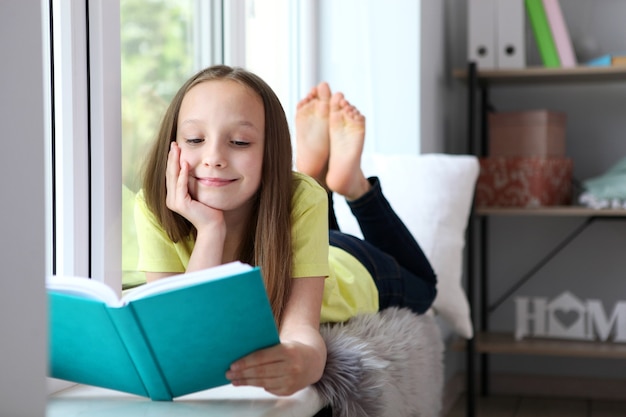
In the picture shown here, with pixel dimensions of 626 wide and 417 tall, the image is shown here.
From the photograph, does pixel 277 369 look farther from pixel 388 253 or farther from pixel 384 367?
pixel 388 253

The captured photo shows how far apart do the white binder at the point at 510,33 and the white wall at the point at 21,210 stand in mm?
2022

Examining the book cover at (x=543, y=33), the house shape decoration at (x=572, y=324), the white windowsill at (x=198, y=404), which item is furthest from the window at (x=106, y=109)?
the house shape decoration at (x=572, y=324)

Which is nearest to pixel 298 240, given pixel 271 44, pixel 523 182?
pixel 271 44

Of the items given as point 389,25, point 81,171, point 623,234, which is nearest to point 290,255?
point 81,171

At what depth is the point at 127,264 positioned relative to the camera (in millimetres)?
1400

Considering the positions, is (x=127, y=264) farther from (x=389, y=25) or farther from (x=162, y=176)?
(x=389, y=25)

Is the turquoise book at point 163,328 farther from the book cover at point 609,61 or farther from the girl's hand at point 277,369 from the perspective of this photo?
the book cover at point 609,61

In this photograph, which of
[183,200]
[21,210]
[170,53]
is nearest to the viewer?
[21,210]

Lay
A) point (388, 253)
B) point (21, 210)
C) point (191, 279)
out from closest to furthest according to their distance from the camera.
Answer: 1. point (21, 210)
2. point (191, 279)
3. point (388, 253)

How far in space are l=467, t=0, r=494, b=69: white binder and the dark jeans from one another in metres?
1.00

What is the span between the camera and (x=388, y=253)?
68.6 inches

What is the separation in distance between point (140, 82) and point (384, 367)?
656 mm

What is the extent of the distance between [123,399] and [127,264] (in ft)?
1.37

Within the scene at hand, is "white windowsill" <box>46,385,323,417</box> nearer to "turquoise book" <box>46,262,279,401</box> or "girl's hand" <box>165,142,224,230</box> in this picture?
"turquoise book" <box>46,262,279,401</box>
